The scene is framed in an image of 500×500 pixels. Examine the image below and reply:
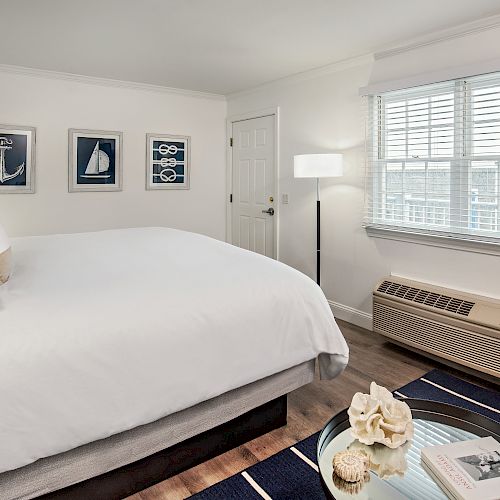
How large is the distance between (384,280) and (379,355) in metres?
0.61

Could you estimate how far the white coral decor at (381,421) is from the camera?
1.36 meters

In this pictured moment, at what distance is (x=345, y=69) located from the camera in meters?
3.81

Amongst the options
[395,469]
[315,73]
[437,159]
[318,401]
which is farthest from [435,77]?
[395,469]

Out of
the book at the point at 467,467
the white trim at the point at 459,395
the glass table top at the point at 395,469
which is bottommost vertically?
the white trim at the point at 459,395

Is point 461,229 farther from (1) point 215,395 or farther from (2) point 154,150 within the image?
(2) point 154,150

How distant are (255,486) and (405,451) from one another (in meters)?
0.75

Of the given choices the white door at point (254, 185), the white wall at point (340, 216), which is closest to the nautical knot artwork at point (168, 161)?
the white door at point (254, 185)

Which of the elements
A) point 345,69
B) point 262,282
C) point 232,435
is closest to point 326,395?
point 232,435

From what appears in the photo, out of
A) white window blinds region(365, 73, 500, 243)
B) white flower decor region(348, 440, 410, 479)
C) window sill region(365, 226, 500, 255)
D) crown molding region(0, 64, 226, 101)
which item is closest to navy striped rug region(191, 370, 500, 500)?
white flower decor region(348, 440, 410, 479)

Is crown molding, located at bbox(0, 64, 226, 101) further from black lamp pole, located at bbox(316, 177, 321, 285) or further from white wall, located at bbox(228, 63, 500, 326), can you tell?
black lamp pole, located at bbox(316, 177, 321, 285)

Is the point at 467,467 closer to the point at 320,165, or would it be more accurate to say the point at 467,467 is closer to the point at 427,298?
the point at 427,298

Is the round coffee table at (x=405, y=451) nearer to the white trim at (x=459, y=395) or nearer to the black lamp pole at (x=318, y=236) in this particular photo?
the white trim at (x=459, y=395)

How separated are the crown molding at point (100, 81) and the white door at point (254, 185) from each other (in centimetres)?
57

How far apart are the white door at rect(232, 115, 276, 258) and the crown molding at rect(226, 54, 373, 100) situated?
33 centimetres
